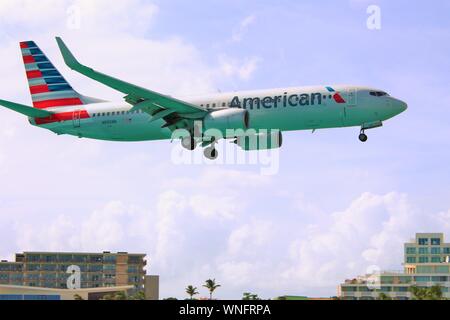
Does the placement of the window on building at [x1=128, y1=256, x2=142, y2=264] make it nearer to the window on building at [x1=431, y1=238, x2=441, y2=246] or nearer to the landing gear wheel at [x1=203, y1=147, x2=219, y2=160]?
the window on building at [x1=431, y1=238, x2=441, y2=246]

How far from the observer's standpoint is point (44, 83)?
6431 centimetres

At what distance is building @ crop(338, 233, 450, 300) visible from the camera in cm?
11288

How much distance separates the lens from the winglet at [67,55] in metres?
43.2

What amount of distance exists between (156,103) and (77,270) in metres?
94.0

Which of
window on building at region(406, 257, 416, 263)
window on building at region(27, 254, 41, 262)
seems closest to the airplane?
window on building at region(406, 257, 416, 263)

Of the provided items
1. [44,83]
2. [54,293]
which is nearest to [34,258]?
[54,293]

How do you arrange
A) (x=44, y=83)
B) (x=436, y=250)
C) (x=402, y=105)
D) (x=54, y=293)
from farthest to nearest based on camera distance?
1. (x=436, y=250)
2. (x=54, y=293)
3. (x=44, y=83)
4. (x=402, y=105)

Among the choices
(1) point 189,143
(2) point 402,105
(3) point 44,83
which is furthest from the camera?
(3) point 44,83

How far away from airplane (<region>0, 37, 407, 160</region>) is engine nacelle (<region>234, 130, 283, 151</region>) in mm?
67

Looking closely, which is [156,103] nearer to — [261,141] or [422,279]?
[261,141]
